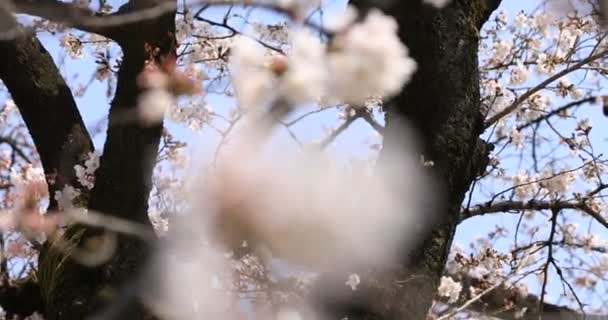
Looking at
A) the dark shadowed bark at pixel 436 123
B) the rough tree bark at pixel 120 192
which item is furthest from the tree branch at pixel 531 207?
the rough tree bark at pixel 120 192

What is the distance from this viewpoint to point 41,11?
1.38 m

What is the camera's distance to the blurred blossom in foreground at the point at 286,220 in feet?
4.66

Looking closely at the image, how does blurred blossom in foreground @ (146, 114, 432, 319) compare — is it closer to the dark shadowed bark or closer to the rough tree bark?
the dark shadowed bark

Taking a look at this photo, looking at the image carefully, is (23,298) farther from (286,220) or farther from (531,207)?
(531,207)

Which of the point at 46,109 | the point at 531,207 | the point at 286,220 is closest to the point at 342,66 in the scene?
the point at 286,220

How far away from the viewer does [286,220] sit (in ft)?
5.00

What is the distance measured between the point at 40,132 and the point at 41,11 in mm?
1030

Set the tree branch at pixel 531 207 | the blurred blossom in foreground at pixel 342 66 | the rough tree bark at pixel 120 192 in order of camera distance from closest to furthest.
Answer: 1. the blurred blossom in foreground at pixel 342 66
2. the rough tree bark at pixel 120 192
3. the tree branch at pixel 531 207

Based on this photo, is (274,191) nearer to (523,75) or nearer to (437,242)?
(437,242)

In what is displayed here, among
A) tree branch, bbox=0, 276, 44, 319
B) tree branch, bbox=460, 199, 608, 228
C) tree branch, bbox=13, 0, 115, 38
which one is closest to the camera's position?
tree branch, bbox=13, 0, 115, 38

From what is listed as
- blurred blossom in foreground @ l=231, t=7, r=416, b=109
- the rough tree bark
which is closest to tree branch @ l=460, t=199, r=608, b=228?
the rough tree bark

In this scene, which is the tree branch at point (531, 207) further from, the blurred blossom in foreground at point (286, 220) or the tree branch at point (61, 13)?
the tree branch at point (61, 13)

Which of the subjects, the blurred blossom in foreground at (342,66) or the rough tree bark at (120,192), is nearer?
the blurred blossom in foreground at (342,66)

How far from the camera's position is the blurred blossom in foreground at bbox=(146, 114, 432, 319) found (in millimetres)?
1419
